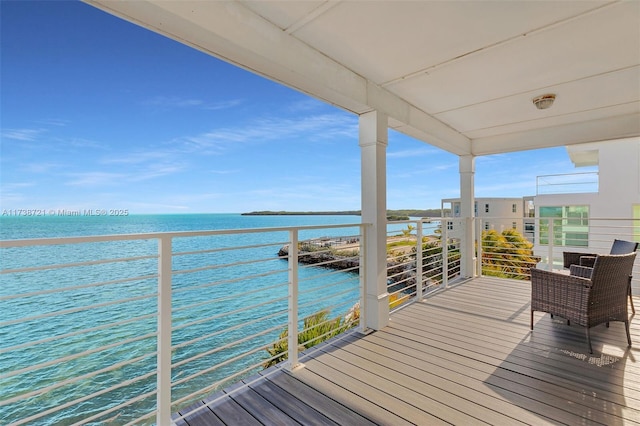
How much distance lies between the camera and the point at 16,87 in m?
10.2

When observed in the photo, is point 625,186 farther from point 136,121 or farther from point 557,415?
point 136,121

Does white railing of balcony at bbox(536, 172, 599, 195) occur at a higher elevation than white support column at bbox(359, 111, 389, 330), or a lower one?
higher

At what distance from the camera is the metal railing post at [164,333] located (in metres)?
1.54

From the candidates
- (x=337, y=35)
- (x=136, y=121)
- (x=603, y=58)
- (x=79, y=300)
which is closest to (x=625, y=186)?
(x=603, y=58)

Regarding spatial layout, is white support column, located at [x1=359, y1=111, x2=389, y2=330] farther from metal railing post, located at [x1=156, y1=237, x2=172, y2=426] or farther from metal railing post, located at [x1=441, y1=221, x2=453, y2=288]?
metal railing post, located at [x1=156, y1=237, x2=172, y2=426]

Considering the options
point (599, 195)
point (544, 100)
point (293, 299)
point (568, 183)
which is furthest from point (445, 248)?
point (568, 183)

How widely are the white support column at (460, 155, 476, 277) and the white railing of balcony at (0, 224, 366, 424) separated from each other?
205cm

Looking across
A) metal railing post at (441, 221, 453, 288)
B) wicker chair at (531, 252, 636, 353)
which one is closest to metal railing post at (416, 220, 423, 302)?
metal railing post at (441, 221, 453, 288)

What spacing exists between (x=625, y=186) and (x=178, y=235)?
11799mm

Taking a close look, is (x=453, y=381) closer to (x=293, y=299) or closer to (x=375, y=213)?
(x=293, y=299)

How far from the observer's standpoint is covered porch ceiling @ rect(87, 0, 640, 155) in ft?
5.71

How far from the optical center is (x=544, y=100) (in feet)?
9.96

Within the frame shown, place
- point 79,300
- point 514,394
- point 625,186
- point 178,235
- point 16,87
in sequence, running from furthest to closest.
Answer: point 16,87
point 625,186
point 79,300
point 514,394
point 178,235

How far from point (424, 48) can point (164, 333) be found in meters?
2.57
